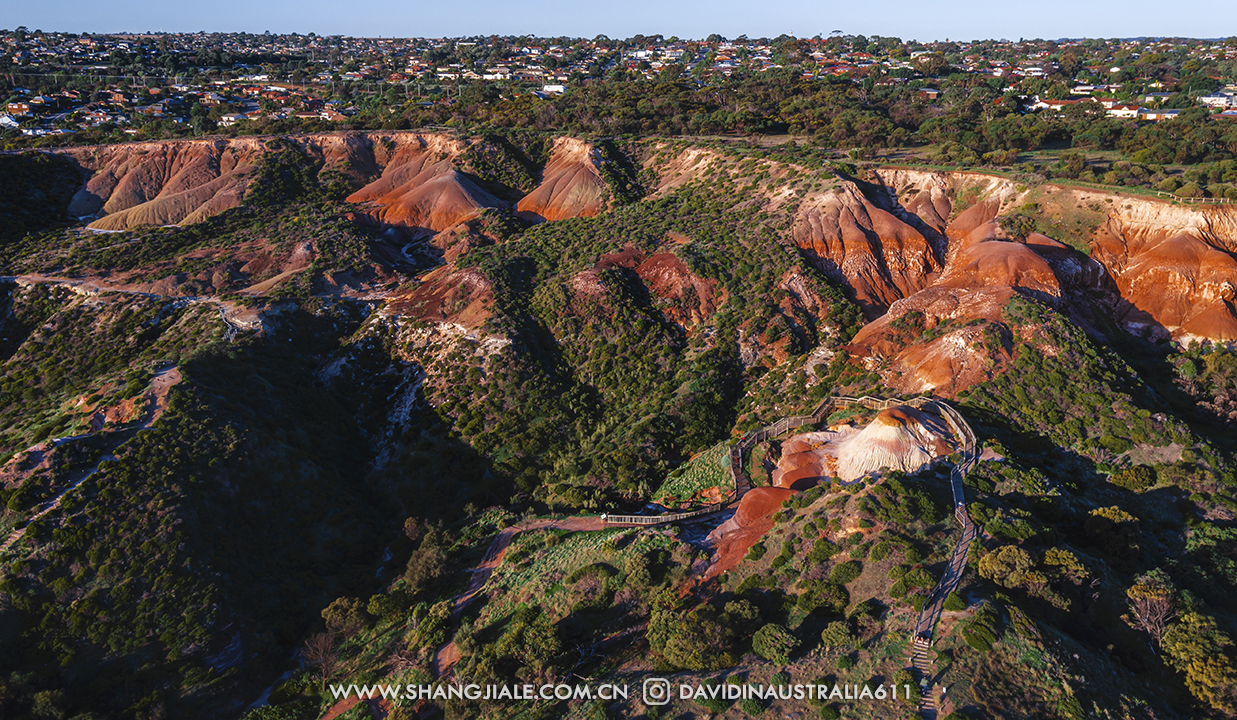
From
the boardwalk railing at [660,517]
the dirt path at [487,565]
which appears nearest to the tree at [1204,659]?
the boardwalk railing at [660,517]

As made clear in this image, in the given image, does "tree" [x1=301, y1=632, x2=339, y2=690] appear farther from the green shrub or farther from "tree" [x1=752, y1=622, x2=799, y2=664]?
the green shrub

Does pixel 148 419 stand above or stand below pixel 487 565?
above

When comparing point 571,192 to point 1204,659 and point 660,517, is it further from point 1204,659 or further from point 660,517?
point 1204,659

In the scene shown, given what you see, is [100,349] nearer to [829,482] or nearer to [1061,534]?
[829,482]

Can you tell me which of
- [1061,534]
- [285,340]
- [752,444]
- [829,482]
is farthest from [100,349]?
[1061,534]

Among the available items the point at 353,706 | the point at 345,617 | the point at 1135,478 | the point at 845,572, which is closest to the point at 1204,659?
the point at 845,572

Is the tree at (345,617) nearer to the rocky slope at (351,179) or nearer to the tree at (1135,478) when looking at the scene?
the tree at (1135,478)

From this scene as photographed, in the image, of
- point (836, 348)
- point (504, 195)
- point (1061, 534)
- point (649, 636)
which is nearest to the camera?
point (649, 636)
